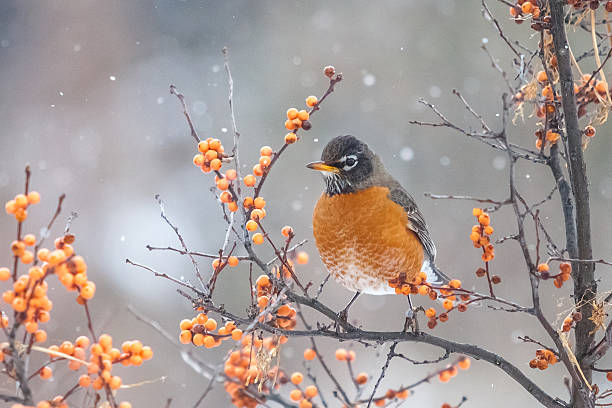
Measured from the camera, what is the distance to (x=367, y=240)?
2551mm

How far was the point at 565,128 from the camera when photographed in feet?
6.12

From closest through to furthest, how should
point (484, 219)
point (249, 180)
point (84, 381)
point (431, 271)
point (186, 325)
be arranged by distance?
1. point (84, 381)
2. point (484, 219)
3. point (186, 325)
4. point (249, 180)
5. point (431, 271)

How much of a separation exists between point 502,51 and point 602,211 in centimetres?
186

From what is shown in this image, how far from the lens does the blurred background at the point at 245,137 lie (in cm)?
607

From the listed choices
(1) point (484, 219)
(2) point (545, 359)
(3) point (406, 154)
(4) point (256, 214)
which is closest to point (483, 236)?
(1) point (484, 219)

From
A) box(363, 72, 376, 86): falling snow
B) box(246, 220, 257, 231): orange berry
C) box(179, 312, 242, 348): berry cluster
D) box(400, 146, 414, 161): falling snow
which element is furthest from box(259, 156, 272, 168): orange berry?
box(363, 72, 376, 86): falling snow

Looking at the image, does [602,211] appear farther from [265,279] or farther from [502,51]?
[265,279]

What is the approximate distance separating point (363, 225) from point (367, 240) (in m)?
0.06

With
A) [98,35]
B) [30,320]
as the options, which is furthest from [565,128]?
[98,35]

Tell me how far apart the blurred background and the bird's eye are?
318 cm

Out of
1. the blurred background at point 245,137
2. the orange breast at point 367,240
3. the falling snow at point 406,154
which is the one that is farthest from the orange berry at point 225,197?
the falling snow at point 406,154

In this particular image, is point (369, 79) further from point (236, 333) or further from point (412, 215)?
point (236, 333)

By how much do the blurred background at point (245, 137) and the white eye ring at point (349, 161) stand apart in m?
3.18

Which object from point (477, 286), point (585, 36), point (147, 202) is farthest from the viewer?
point (147, 202)
